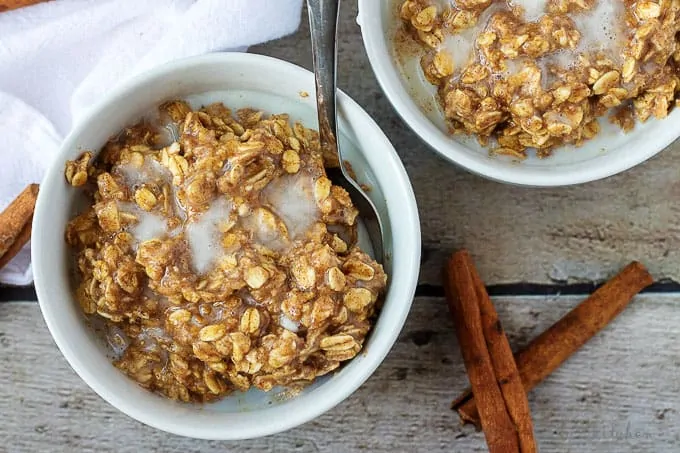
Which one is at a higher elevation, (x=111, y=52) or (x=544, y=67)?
(x=544, y=67)

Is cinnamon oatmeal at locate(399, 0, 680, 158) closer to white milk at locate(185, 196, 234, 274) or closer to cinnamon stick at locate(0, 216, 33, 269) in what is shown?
white milk at locate(185, 196, 234, 274)

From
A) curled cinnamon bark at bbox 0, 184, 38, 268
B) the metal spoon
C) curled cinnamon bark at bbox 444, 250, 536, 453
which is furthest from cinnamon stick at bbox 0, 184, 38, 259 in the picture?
curled cinnamon bark at bbox 444, 250, 536, 453

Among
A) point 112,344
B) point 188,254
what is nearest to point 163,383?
point 112,344

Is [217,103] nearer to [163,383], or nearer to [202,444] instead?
[163,383]

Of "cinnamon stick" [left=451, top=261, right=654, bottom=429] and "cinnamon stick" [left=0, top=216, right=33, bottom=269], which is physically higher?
"cinnamon stick" [left=451, top=261, right=654, bottom=429]

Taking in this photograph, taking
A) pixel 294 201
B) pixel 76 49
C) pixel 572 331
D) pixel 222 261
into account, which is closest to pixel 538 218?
pixel 572 331

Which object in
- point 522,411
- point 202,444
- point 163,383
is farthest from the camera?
point 202,444
